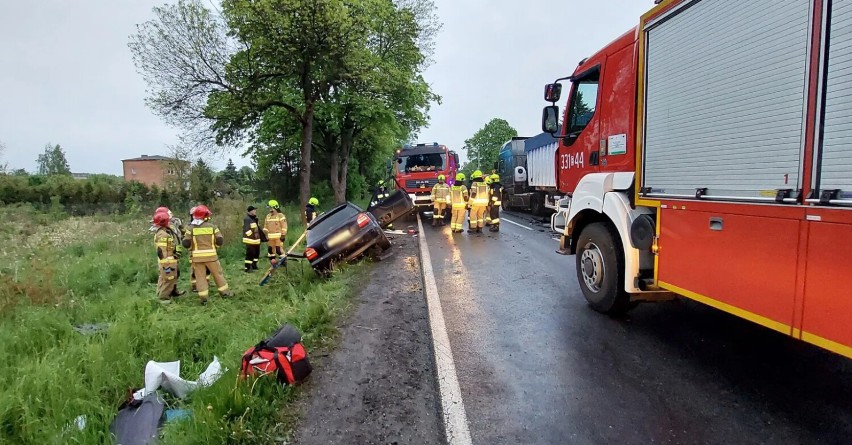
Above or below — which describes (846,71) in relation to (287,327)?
above

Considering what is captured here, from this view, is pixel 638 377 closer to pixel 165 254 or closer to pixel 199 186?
pixel 165 254

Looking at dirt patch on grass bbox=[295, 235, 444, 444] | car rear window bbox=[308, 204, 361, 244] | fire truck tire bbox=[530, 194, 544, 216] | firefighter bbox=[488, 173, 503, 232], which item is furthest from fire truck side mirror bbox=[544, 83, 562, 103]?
fire truck tire bbox=[530, 194, 544, 216]

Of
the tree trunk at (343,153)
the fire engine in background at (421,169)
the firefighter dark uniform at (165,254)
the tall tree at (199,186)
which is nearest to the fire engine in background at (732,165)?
the firefighter dark uniform at (165,254)

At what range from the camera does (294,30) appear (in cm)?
1089

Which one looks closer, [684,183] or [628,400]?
[628,400]

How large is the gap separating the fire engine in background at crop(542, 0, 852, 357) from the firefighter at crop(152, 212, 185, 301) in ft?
20.1

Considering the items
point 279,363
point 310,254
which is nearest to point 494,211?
point 310,254

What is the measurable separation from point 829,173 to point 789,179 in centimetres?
23

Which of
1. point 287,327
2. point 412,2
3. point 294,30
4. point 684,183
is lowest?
point 287,327

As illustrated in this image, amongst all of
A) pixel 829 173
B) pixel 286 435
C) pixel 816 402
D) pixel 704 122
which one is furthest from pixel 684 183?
pixel 286 435

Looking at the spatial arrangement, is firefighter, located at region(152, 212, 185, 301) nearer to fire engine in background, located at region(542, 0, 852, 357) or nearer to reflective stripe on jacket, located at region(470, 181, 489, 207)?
fire engine in background, located at region(542, 0, 852, 357)

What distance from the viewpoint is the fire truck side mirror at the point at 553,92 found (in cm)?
540

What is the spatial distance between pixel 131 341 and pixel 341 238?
3.61m

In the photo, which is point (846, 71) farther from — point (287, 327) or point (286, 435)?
point (287, 327)
